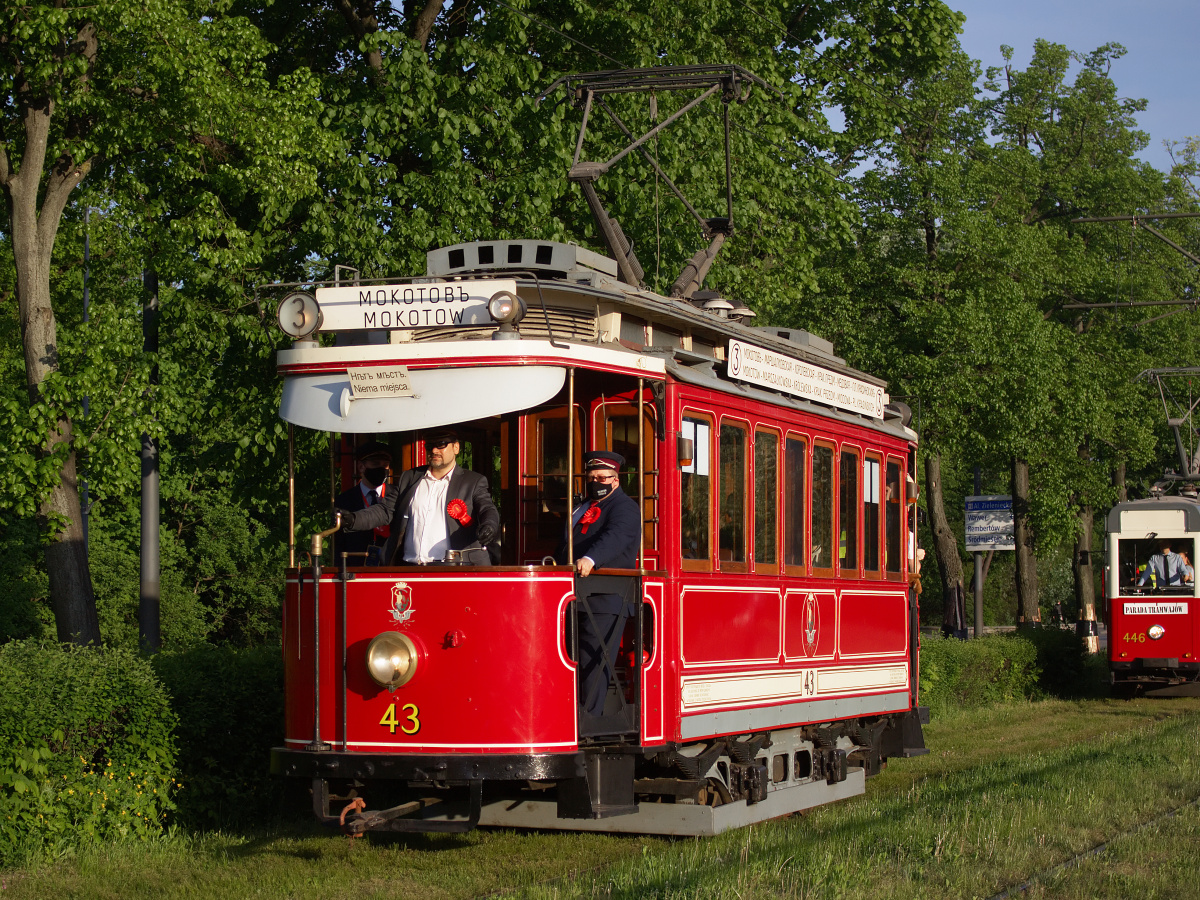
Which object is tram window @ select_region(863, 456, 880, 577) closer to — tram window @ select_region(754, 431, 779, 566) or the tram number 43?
tram window @ select_region(754, 431, 779, 566)

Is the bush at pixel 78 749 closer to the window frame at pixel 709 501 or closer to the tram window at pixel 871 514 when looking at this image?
the window frame at pixel 709 501

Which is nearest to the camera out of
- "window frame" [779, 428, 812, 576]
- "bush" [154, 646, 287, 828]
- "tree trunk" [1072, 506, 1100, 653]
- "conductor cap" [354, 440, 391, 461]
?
"conductor cap" [354, 440, 391, 461]

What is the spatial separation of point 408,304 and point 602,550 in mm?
1813

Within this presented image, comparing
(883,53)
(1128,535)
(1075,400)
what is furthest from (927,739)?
(1075,400)

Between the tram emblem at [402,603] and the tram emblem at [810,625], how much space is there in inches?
155

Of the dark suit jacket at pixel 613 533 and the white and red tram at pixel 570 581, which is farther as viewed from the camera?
the dark suit jacket at pixel 613 533

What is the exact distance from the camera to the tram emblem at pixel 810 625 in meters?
11.3

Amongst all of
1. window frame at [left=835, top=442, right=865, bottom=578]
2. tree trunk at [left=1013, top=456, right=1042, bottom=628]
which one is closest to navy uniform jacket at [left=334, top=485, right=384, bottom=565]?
window frame at [left=835, top=442, right=865, bottom=578]

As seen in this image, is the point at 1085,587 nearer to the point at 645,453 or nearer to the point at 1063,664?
the point at 1063,664

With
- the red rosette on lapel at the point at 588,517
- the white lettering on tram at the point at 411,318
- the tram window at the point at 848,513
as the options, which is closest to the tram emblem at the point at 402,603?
the red rosette on lapel at the point at 588,517

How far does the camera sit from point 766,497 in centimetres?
1077

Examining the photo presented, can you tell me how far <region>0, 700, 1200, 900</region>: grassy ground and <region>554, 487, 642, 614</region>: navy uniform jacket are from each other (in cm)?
162

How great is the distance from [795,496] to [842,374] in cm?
166

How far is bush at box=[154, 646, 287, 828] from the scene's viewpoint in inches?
397
